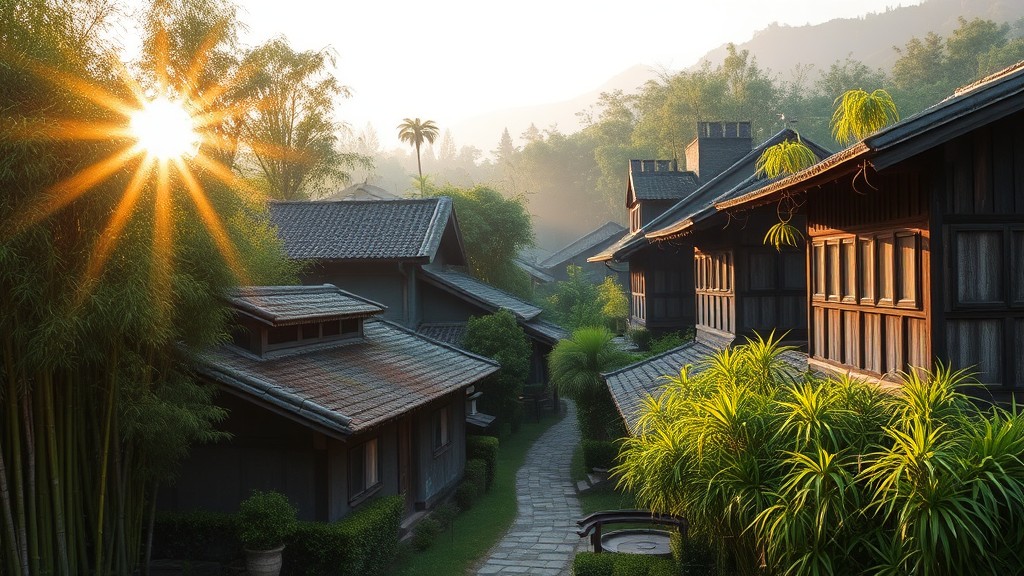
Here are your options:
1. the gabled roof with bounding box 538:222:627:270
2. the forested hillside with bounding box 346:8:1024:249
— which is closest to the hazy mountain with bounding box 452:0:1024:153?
the forested hillside with bounding box 346:8:1024:249

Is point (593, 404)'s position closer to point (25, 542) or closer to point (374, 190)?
point (25, 542)

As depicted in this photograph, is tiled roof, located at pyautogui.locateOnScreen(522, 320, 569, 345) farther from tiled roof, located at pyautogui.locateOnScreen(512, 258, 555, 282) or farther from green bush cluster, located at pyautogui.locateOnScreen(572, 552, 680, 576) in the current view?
tiled roof, located at pyautogui.locateOnScreen(512, 258, 555, 282)

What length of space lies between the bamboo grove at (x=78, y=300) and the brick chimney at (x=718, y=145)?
24950 millimetres

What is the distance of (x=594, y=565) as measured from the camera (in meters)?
11.3

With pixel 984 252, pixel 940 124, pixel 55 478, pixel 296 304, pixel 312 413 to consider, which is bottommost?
pixel 55 478

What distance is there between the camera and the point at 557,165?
89938 mm

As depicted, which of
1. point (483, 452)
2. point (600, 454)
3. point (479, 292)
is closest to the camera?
point (600, 454)

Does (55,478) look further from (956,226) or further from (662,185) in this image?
(662,185)

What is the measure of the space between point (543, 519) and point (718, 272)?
6.67 m

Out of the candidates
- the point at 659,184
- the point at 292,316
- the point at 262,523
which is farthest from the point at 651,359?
the point at 659,184

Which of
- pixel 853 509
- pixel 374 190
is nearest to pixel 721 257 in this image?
pixel 853 509

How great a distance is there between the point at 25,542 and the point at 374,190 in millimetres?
47847

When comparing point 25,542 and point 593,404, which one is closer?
point 25,542

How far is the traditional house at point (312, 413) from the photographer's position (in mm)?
11672
